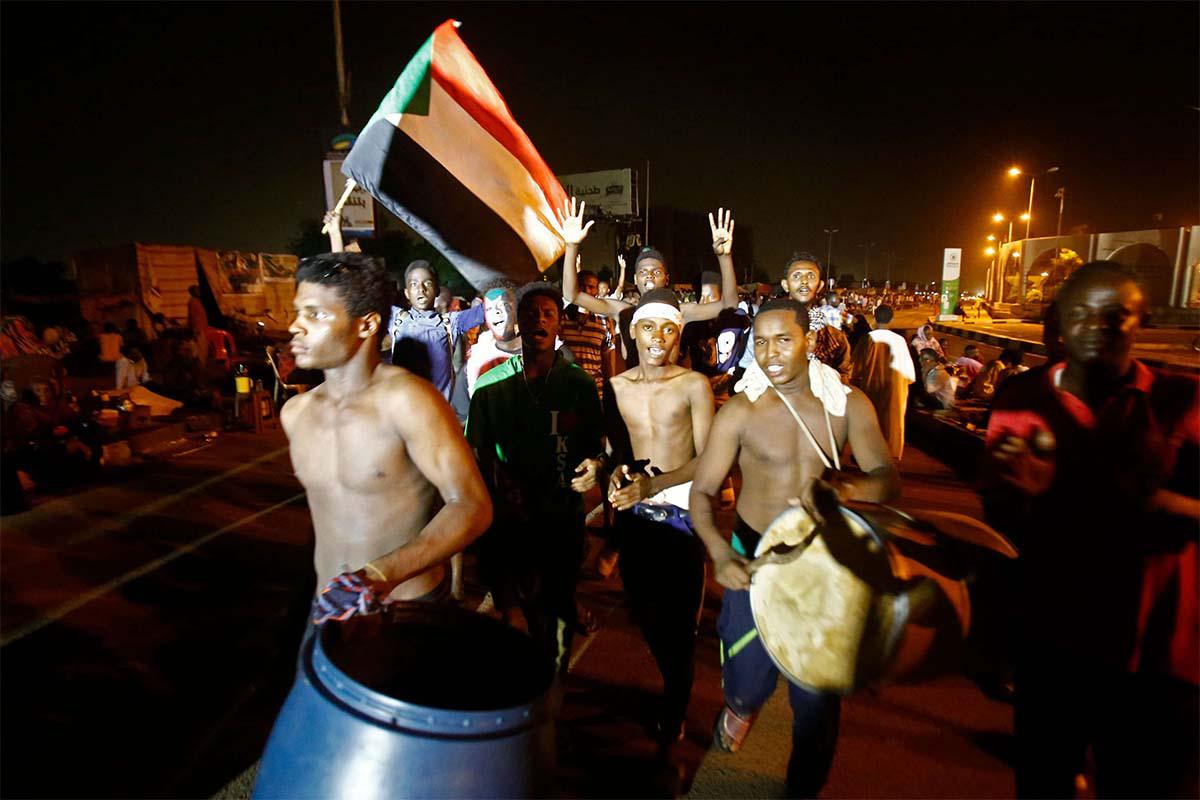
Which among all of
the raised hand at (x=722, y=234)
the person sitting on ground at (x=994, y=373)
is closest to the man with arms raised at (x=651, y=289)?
the raised hand at (x=722, y=234)

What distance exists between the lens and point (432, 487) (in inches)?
98.3

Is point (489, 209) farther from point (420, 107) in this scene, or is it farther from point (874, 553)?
point (874, 553)

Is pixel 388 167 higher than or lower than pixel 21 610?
higher

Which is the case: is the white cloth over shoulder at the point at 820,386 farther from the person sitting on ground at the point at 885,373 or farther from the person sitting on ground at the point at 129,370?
the person sitting on ground at the point at 129,370

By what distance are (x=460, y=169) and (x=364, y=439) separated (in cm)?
388

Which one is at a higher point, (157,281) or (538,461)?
(157,281)

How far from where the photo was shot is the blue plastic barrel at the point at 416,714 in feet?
5.06

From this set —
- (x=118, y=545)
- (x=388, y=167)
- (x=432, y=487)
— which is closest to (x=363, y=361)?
(x=432, y=487)

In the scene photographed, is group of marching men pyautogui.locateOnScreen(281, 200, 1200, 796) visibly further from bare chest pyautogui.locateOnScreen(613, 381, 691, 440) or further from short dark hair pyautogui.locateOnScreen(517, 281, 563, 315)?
short dark hair pyautogui.locateOnScreen(517, 281, 563, 315)

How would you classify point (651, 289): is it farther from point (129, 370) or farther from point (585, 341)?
point (129, 370)

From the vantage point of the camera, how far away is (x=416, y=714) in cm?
153

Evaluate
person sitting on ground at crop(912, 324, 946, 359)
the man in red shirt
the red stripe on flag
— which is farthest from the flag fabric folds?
person sitting on ground at crop(912, 324, 946, 359)

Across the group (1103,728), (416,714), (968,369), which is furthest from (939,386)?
(416,714)

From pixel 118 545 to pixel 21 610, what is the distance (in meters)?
1.30
